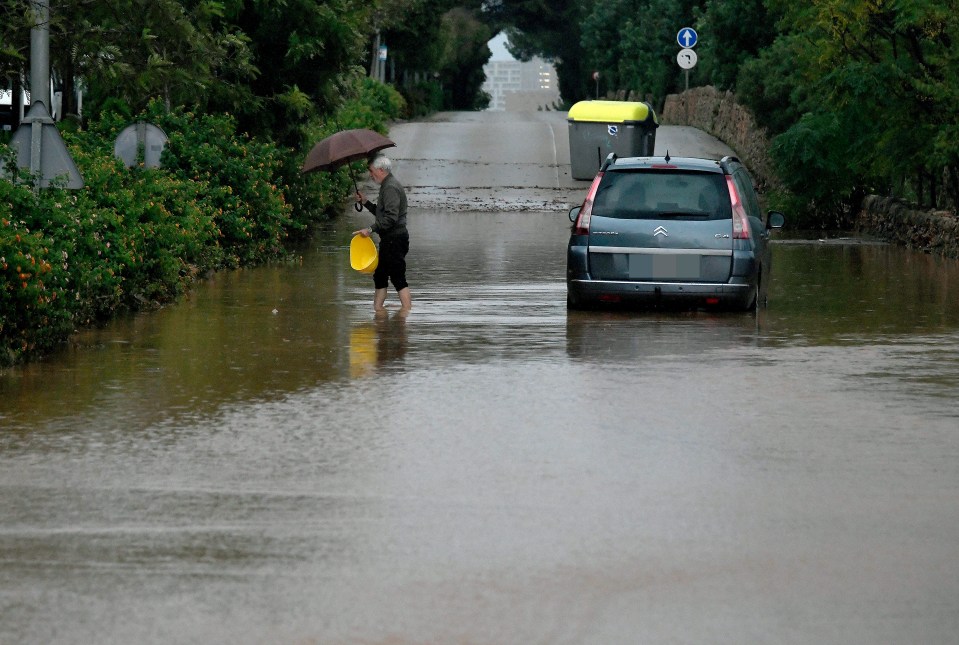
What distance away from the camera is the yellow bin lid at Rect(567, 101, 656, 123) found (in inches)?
1593

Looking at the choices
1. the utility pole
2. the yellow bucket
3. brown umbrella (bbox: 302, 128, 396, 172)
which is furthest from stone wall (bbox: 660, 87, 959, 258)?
the utility pole

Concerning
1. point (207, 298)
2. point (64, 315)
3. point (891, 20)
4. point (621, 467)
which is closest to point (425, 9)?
point (891, 20)

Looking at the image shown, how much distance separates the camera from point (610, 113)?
4072 cm

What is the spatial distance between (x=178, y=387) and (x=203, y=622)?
577 cm

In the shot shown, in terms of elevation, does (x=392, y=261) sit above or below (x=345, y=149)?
below

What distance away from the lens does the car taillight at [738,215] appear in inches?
642

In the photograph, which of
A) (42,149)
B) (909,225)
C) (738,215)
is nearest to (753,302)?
(738,215)

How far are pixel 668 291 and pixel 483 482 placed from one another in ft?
26.7

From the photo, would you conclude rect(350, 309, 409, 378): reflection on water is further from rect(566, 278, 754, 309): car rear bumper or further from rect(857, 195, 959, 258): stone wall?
rect(857, 195, 959, 258): stone wall

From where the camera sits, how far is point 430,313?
16.7 metres

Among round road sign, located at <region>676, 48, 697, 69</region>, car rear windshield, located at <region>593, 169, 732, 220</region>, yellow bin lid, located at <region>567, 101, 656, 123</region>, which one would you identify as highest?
round road sign, located at <region>676, 48, 697, 69</region>

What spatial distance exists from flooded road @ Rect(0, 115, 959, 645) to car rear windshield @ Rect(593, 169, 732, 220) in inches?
41.1

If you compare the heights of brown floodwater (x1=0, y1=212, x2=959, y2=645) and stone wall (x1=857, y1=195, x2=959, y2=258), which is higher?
stone wall (x1=857, y1=195, x2=959, y2=258)

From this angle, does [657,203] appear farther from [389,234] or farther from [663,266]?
[389,234]
